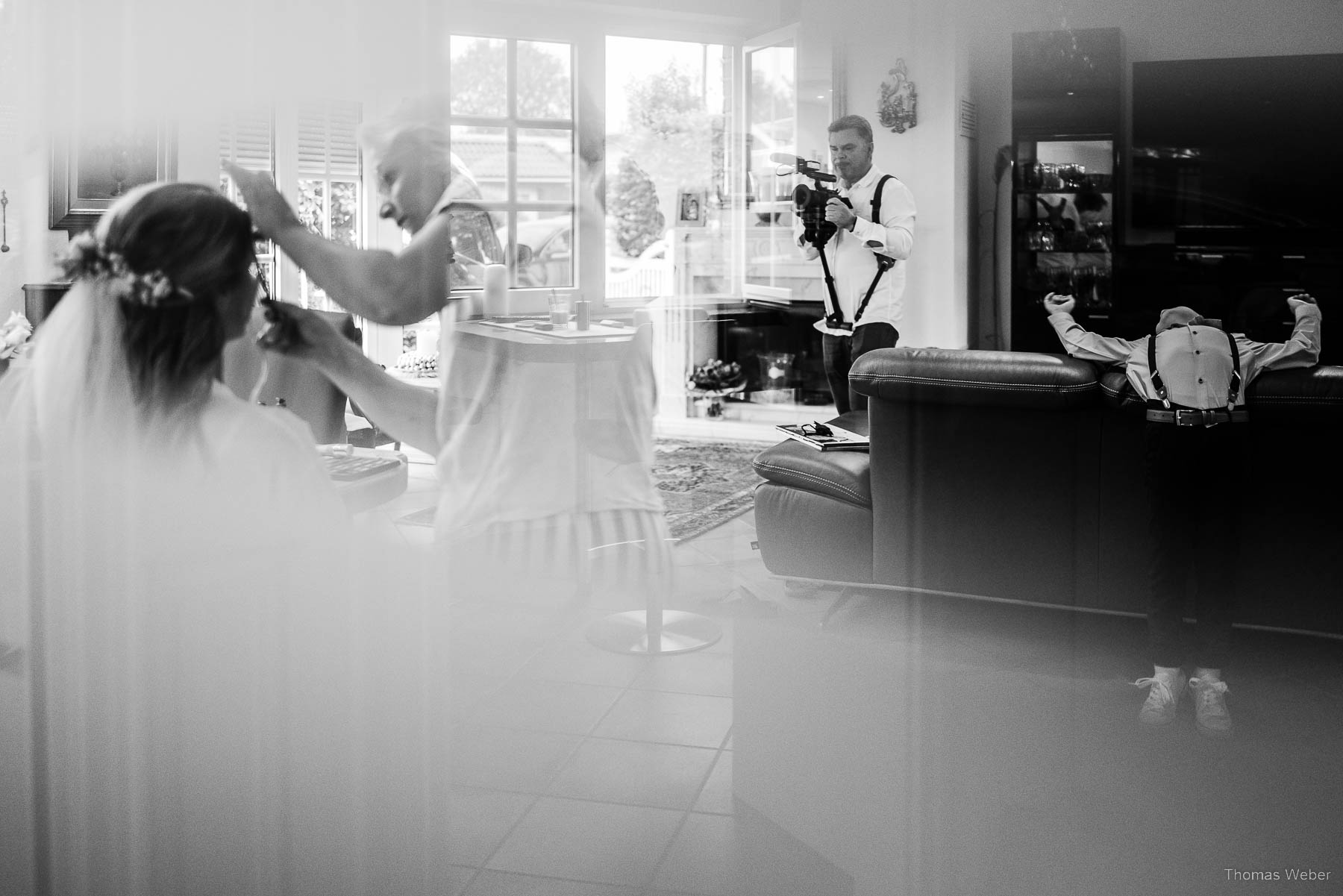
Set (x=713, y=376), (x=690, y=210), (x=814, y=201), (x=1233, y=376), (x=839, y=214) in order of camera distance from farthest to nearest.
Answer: (x=839, y=214), (x=814, y=201), (x=1233, y=376), (x=713, y=376), (x=690, y=210)

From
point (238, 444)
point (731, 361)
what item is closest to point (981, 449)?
point (731, 361)

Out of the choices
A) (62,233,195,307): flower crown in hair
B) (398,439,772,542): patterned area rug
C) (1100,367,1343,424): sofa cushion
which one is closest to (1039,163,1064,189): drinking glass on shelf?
(1100,367,1343,424): sofa cushion

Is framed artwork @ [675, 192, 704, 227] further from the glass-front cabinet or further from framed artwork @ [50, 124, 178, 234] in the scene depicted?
the glass-front cabinet

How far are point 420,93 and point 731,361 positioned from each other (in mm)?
682

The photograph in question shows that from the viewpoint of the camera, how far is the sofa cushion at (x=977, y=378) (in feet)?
6.81

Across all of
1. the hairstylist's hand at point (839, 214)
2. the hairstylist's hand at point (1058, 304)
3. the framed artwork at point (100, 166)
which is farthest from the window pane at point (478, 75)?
the hairstylist's hand at point (839, 214)

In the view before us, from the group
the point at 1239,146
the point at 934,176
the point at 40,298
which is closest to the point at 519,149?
the point at 40,298

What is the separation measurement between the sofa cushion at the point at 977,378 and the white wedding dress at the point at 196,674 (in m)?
1.37

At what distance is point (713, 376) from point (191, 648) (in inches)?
23.6

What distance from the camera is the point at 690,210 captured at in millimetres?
1063

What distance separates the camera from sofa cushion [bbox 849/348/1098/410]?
2076 millimetres

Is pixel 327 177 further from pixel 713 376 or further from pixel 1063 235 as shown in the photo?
pixel 1063 235

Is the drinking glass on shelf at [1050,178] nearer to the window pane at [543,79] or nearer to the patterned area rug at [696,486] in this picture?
the patterned area rug at [696,486]

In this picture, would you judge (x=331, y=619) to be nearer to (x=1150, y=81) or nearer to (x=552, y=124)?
(x=552, y=124)
